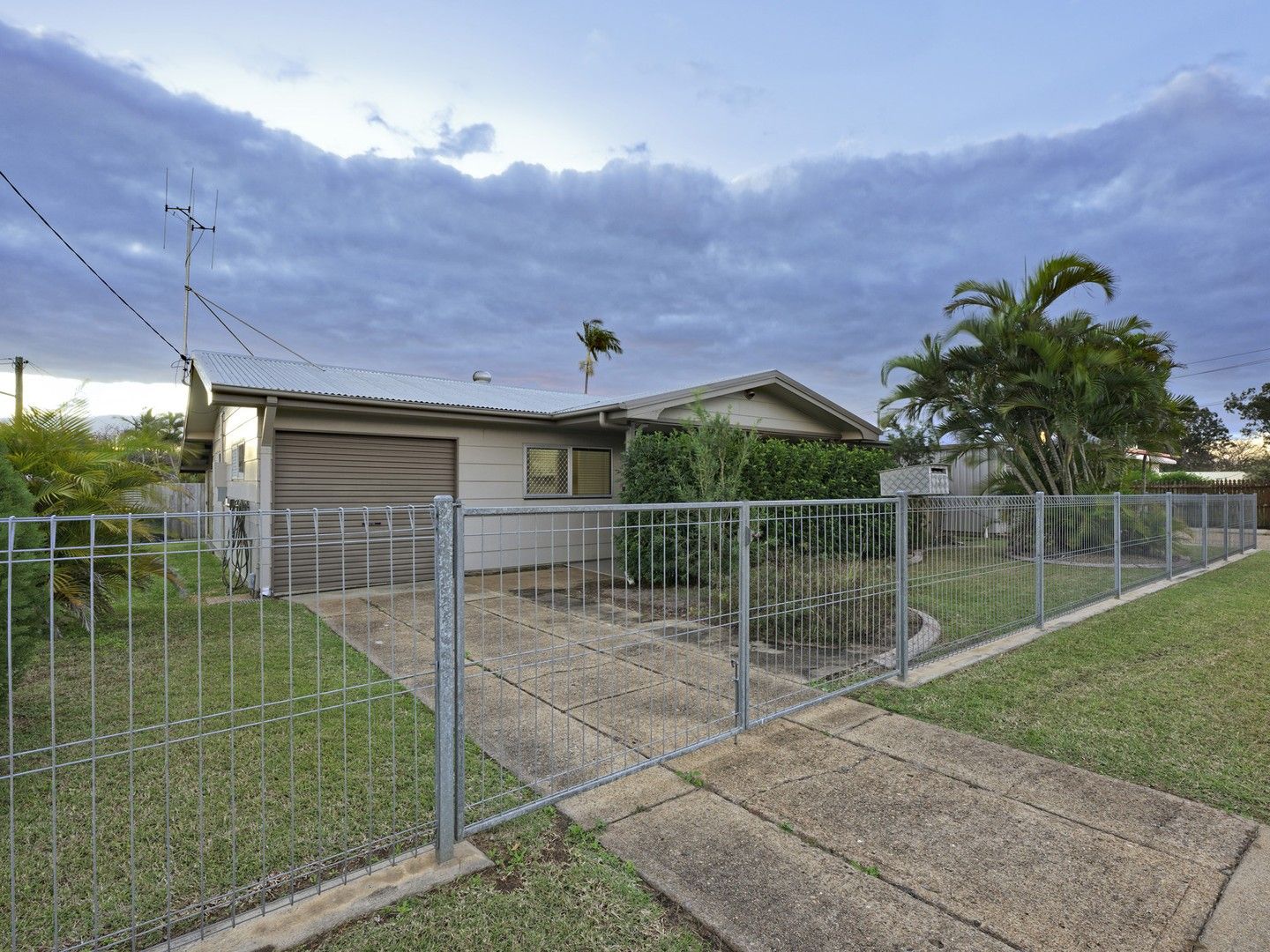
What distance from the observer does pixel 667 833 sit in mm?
2756

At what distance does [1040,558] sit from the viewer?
6.52 metres

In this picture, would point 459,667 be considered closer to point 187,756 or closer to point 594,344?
point 187,756

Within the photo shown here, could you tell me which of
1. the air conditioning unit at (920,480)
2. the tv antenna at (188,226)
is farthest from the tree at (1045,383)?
the tv antenna at (188,226)

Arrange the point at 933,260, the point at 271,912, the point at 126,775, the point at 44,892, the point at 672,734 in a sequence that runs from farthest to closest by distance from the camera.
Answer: the point at 933,260
the point at 672,734
the point at 126,775
the point at 44,892
the point at 271,912

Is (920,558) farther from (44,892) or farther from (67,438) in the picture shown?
(67,438)

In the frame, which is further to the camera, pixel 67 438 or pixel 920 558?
pixel 67 438

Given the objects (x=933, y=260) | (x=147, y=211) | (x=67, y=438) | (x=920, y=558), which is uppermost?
(x=933, y=260)

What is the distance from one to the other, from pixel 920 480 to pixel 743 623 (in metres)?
3.64

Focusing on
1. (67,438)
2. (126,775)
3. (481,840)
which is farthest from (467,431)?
(481,840)

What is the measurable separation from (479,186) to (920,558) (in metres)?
15.1

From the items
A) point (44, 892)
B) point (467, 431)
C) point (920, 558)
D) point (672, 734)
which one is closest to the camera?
point (44, 892)

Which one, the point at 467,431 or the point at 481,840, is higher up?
the point at 467,431

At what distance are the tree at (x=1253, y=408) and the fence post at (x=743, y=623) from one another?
137 feet

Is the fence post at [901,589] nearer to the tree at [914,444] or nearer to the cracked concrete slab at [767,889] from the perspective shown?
the cracked concrete slab at [767,889]
